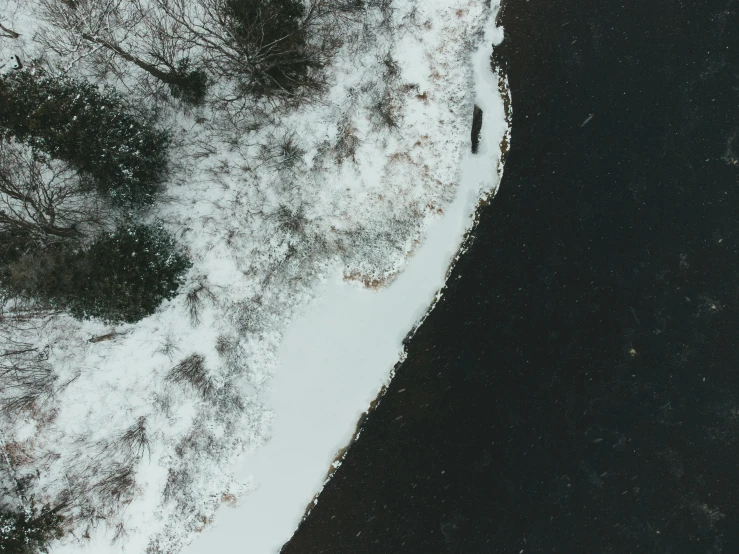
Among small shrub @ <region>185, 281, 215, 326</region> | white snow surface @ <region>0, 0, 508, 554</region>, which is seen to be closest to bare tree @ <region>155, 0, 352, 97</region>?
white snow surface @ <region>0, 0, 508, 554</region>

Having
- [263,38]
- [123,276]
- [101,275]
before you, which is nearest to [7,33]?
[263,38]

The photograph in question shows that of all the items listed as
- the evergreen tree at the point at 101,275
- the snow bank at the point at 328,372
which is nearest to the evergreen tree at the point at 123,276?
the evergreen tree at the point at 101,275

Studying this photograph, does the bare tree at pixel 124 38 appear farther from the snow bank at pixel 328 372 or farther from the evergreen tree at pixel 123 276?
the snow bank at pixel 328 372

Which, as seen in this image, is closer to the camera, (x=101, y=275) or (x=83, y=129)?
(x=83, y=129)

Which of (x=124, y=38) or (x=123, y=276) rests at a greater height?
(x=124, y=38)

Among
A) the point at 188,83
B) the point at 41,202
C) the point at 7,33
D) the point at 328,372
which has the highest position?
the point at 7,33

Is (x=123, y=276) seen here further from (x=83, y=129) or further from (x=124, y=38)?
(x=124, y=38)
